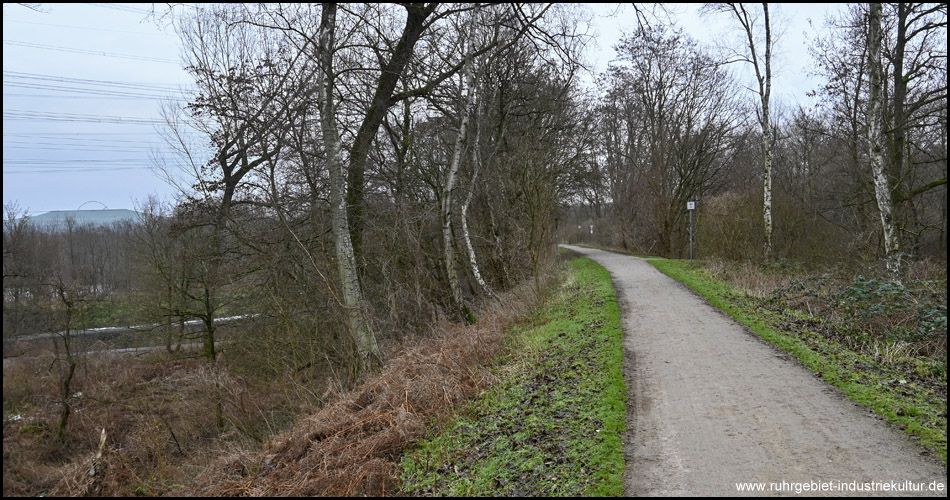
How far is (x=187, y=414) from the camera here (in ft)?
30.7

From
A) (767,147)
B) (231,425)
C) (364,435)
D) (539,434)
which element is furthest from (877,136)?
(231,425)

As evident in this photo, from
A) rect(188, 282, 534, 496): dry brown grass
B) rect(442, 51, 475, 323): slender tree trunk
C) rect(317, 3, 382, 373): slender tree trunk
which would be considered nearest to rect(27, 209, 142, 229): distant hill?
rect(188, 282, 534, 496): dry brown grass

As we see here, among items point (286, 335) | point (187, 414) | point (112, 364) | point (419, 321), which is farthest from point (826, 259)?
point (112, 364)

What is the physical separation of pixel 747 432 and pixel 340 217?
7301 millimetres

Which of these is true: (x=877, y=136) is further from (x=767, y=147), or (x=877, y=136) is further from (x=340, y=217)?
(x=340, y=217)

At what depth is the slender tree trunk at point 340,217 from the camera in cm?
950

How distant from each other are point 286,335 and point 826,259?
1806cm

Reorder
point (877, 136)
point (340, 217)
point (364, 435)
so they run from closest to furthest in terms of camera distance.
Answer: point (364, 435) → point (340, 217) → point (877, 136)

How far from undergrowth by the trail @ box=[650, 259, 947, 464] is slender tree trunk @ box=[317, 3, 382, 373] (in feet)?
22.4

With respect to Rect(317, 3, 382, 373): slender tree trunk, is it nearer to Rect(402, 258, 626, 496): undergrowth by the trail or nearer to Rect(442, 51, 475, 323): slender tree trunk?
Rect(402, 258, 626, 496): undergrowth by the trail

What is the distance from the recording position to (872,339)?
25.9 ft

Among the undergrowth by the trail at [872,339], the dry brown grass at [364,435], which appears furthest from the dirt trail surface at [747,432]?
the dry brown grass at [364,435]

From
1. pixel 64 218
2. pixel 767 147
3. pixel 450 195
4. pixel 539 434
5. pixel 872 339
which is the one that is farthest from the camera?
pixel 767 147

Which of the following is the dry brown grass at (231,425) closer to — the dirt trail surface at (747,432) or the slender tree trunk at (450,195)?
the slender tree trunk at (450,195)
